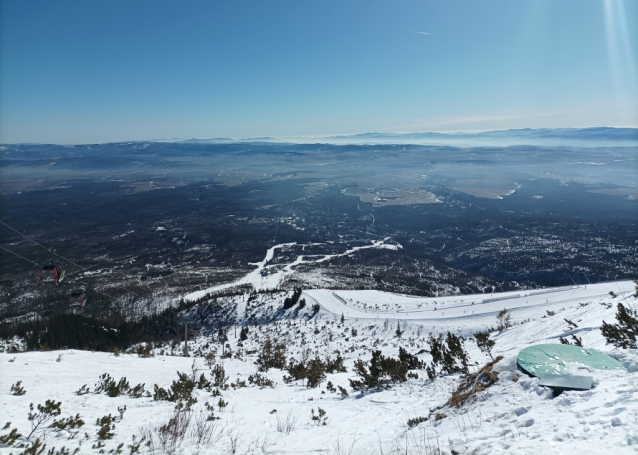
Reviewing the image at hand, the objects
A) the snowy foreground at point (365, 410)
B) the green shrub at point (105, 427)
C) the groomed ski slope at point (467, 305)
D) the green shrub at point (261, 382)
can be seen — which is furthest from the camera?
the groomed ski slope at point (467, 305)

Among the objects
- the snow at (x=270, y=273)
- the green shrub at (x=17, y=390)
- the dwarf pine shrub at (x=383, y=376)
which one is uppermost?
the green shrub at (x=17, y=390)

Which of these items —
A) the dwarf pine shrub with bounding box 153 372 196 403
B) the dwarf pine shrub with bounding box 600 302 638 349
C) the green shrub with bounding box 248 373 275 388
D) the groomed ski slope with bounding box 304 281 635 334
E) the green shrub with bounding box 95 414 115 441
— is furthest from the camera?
the groomed ski slope with bounding box 304 281 635 334

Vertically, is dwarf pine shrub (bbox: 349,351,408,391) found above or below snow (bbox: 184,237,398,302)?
above

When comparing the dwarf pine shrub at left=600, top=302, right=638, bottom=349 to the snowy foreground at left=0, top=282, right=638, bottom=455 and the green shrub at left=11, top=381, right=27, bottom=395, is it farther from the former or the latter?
the green shrub at left=11, top=381, right=27, bottom=395

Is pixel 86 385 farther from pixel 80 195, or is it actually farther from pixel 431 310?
pixel 80 195

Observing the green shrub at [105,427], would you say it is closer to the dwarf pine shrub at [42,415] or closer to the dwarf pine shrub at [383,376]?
the dwarf pine shrub at [42,415]

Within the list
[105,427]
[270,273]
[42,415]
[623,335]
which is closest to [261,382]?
[105,427]

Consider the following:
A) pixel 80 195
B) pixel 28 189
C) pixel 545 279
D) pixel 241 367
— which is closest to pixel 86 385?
pixel 241 367

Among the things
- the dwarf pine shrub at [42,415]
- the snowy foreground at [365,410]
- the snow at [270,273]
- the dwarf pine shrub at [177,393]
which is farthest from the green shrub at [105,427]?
the snow at [270,273]

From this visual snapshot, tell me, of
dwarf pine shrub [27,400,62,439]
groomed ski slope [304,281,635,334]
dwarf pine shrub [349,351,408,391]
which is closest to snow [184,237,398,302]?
groomed ski slope [304,281,635,334]

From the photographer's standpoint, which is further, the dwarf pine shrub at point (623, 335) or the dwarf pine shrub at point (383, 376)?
the dwarf pine shrub at point (383, 376)

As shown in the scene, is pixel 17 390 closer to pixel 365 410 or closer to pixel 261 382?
pixel 261 382
